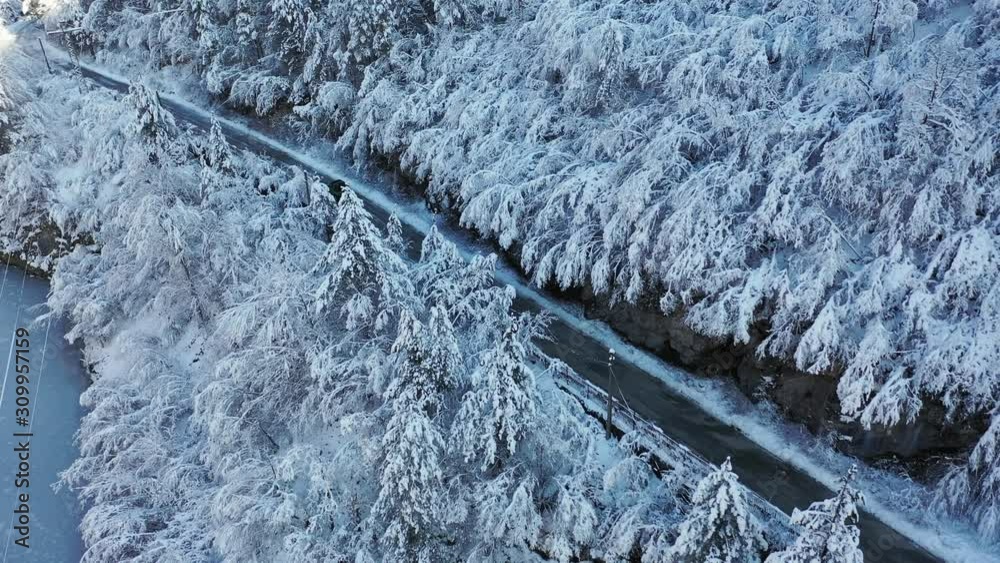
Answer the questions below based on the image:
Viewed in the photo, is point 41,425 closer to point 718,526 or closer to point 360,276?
point 360,276

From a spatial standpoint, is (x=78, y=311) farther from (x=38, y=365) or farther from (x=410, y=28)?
(x=410, y=28)

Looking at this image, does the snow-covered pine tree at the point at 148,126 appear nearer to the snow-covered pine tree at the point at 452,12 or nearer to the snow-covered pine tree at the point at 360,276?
the snow-covered pine tree at the point at 360,276

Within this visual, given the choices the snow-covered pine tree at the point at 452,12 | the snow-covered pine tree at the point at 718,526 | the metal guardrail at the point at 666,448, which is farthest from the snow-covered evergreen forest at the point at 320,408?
→ the snow-covered pine tree at the point at 452,12

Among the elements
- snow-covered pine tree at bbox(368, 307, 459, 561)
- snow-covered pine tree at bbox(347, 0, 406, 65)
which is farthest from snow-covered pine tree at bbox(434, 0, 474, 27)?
snow-covered pine tree at bbox(368, 307, 459, 561)

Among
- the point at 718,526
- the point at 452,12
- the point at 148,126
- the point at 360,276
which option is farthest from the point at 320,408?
the point at 452,12

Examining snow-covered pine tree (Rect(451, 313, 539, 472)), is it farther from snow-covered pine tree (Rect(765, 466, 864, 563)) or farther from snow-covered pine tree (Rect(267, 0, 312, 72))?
snow-covered pine tree (Rect(267, 0, 312, 72))

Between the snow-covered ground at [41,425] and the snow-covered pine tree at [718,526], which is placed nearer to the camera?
the snow-covered pine tree at [718,526]

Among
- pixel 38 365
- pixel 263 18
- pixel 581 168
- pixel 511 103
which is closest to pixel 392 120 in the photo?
pixel 511 103
